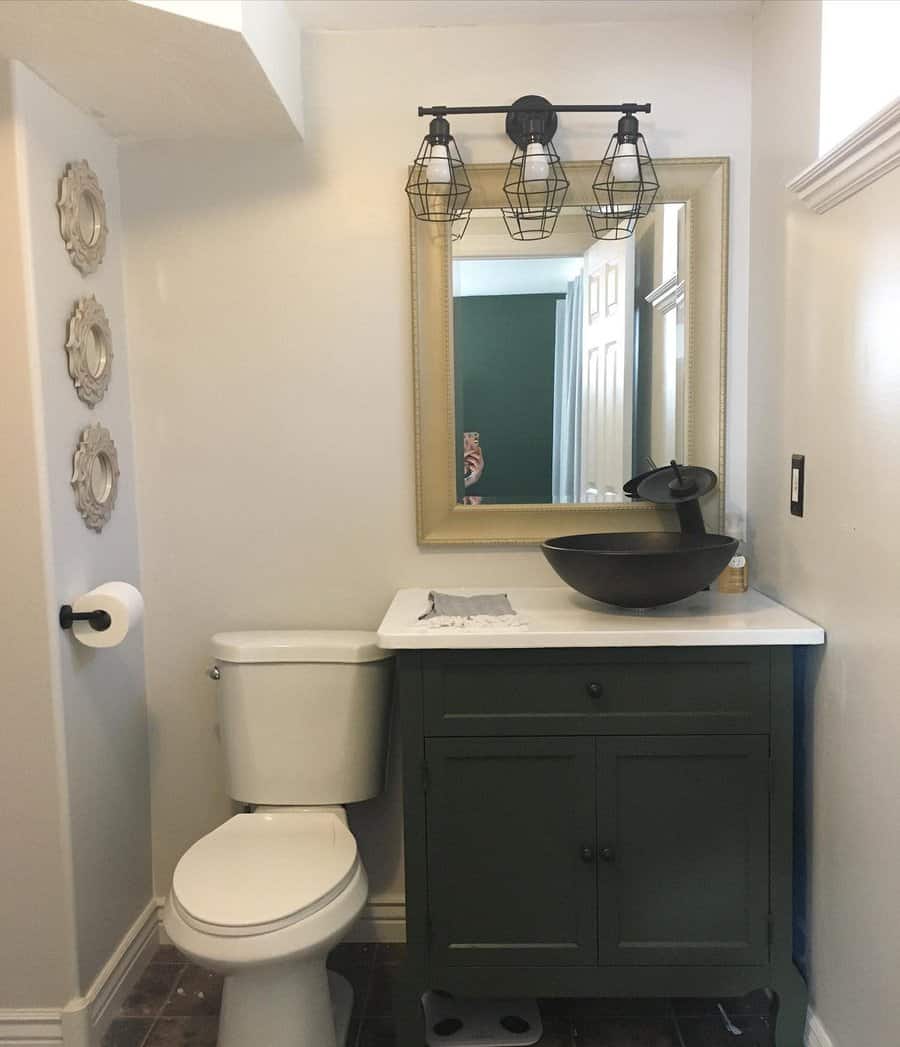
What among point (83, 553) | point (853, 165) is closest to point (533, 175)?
point (853, 165)

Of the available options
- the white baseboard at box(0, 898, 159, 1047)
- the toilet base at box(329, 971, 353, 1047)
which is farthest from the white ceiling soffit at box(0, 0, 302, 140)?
the toilet base at box(329, 971, 353, 1047)

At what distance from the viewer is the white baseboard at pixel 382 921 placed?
2463 mm

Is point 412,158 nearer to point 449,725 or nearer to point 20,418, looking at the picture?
point 20,418

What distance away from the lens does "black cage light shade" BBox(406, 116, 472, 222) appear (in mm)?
2146

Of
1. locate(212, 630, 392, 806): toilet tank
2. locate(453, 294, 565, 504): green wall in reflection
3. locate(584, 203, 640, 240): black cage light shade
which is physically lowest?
locate(212, 630, 392, 806): toilet tank

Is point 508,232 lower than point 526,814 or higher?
higher

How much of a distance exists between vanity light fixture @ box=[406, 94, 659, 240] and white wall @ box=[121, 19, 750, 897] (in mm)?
69

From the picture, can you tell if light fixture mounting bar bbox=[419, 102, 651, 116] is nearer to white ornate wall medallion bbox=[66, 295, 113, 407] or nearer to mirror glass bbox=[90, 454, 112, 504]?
white ornate wall medallion bbox=[66, 295, 113, 407]

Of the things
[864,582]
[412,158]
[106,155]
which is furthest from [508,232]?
[864,582]

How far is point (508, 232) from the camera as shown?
2.28 m

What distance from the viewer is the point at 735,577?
2215mm

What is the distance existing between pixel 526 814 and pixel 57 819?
3.22 ft

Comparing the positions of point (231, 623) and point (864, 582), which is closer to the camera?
point (864, 582)

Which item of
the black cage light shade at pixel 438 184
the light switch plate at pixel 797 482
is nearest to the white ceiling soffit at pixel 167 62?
the black cage light shade at pixel 438 184
